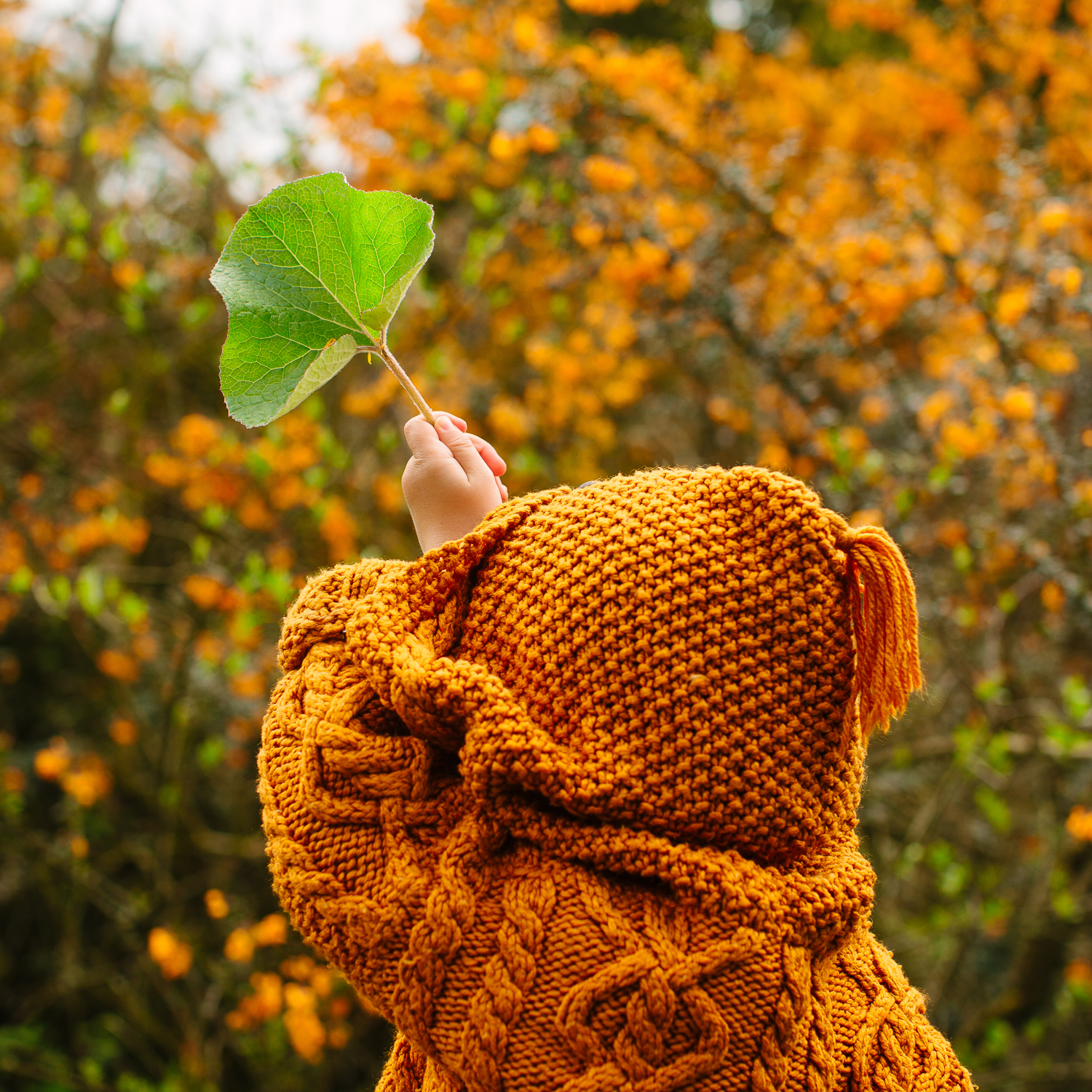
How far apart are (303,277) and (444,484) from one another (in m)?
0.26

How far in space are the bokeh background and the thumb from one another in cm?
120

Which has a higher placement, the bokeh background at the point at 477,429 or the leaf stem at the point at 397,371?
the leaf stem at the point at 397,371

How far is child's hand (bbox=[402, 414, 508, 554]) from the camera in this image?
93cm

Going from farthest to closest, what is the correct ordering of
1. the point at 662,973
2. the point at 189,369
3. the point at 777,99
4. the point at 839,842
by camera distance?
the point at 777,99 < the point at 189,369 < the point at 839,842 < the point at 662,973

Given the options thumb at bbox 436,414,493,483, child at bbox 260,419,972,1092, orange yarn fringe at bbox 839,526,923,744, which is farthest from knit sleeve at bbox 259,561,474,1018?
orange yarn fringe at bbox 839,526,923,744

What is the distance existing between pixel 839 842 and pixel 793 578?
29 centimetres

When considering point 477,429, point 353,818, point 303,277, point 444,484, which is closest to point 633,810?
point 353,818

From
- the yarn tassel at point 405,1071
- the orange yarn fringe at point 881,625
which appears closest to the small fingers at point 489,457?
the orange yarn fringe at point 881,625

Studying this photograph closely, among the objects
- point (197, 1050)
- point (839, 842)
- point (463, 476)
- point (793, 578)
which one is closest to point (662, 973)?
point (839, 842)

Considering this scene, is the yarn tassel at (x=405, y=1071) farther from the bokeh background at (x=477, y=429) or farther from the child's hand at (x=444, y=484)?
the bokeh background at (x=477, y=429)

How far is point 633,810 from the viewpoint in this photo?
2.51 ft

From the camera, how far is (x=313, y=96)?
2816 millimetres

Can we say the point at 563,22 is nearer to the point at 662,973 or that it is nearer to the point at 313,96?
the point at 313,96

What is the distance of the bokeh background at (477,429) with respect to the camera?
2191 mm
